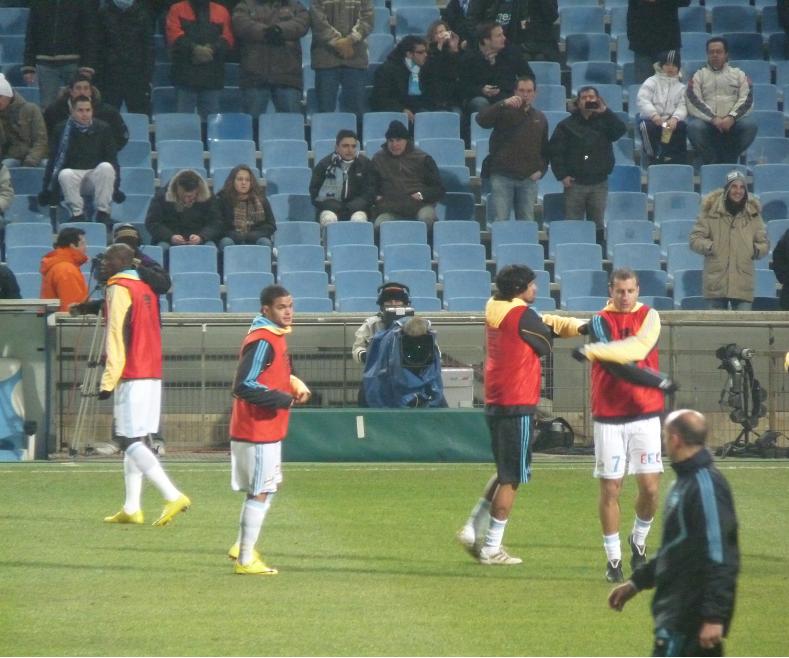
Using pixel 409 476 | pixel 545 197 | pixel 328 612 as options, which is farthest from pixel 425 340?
pixel 328 612

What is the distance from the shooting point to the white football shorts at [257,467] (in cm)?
1023

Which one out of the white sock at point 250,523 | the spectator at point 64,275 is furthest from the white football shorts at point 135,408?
the spectator at point 64,275

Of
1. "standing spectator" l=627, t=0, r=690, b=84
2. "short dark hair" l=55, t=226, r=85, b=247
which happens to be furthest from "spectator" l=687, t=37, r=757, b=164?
"short dark hair" l=55, t=226, r=85, b=247

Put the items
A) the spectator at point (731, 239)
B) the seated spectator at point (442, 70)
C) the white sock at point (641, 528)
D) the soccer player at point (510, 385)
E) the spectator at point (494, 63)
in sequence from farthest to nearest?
the spectator at point (494, 63) → the seated spectator at point (442, 70) → the spectator at point (731, 239) → the soccer player at point (510, 385) → the white sock at point (641, 528)

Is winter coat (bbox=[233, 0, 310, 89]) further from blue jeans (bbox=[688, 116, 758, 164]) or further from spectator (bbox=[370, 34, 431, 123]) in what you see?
blue jeans (bbox=[688, 116, 758, 164])

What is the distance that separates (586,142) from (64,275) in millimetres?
6533

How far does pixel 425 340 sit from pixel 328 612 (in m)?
7.74

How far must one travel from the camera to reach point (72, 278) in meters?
17.4

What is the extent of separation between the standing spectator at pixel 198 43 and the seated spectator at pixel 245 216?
2279 millimetres

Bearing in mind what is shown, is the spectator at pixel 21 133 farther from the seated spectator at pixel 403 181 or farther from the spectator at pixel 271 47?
the seated spectator at pixel 403 181

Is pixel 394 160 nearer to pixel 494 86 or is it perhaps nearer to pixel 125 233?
pixel 494 86

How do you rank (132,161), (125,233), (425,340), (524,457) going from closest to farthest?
(524,457) → (125,233) → (425,340) → (132,161)

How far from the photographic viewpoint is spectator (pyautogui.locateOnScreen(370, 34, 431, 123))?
21.2 meters

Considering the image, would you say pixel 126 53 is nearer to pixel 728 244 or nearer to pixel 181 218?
pixel 181 218
